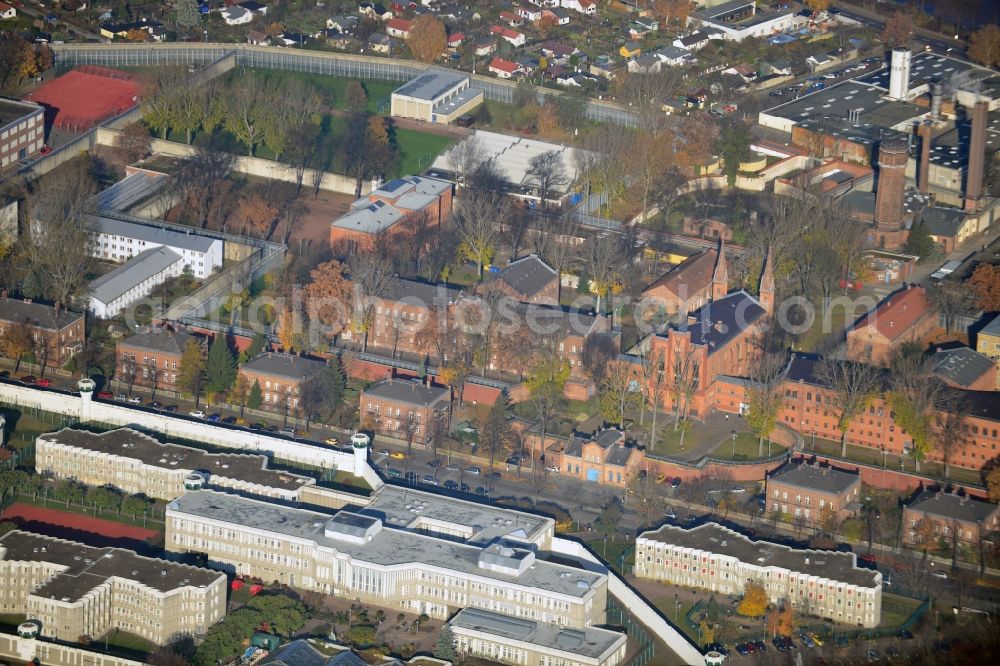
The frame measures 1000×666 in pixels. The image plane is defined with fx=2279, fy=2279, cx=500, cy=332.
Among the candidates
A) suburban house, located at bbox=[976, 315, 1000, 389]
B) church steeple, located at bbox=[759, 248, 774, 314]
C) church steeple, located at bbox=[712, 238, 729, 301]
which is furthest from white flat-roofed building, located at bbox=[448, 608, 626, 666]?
suburban house, located at bbox=[976, 315, 1000, 389]

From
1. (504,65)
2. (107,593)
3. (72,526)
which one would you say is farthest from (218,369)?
(504,65)

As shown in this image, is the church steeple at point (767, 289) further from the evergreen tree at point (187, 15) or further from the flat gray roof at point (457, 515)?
the evergreen tree at point (187, 15)

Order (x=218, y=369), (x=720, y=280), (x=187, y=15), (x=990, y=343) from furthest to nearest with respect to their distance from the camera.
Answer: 1. (x=187, y=15)
2. (x=720, y=280)
3. (x=990, y=343)
4. (x=218, y=369)

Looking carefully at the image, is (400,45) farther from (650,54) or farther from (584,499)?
(584,499)

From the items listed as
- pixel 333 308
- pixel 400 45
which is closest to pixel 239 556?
pixel 333 308

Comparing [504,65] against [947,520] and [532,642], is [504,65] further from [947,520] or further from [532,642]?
[532,642]

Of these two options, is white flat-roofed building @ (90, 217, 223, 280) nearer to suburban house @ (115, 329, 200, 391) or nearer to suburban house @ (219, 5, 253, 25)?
suburban house @ (115, 329, 200, 391)

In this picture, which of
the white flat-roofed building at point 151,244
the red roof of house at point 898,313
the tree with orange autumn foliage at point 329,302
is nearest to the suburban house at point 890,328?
the red roof of house at point 898,313
